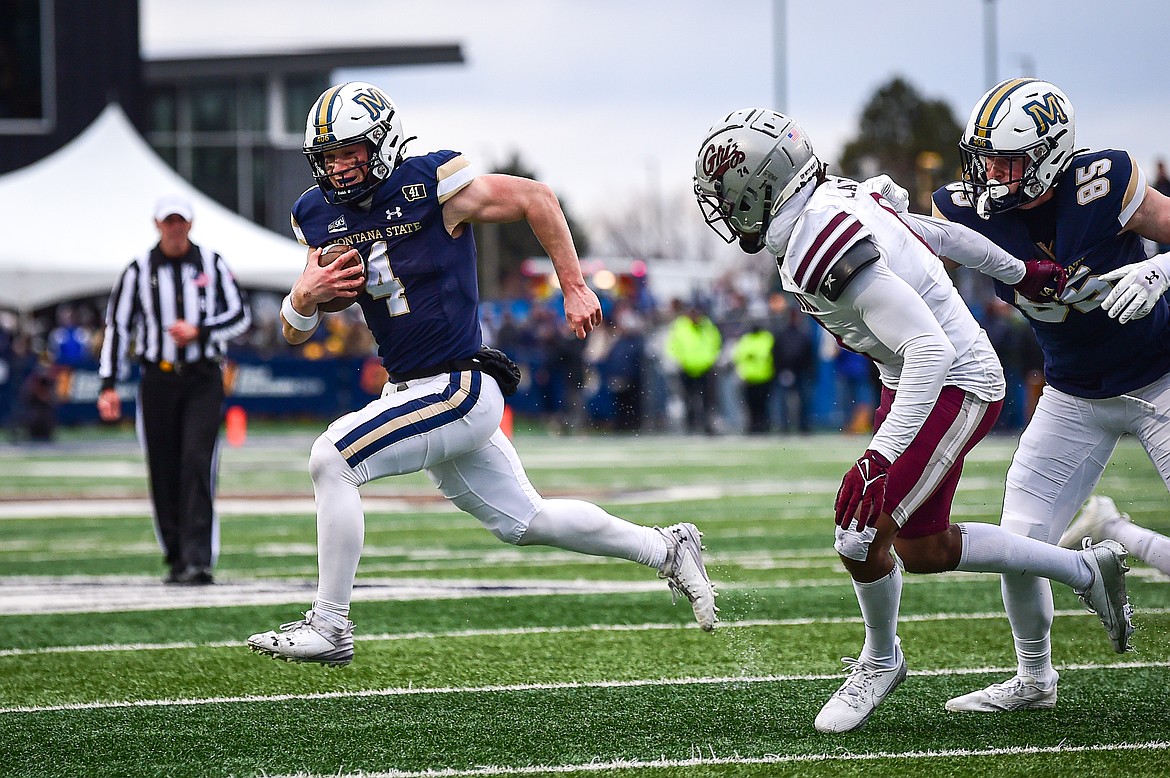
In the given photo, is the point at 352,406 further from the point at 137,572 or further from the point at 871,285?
the point at 871,285

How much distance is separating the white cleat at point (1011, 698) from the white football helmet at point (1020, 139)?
1.40 m

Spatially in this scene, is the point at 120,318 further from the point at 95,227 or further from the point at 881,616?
the point at 95,227

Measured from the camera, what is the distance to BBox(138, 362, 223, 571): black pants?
286 inches

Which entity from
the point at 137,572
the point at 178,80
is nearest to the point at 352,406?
the point at 137,572

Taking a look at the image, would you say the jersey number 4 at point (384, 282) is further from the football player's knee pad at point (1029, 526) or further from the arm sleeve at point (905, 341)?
the football player's knee pad at point (1029, 526)

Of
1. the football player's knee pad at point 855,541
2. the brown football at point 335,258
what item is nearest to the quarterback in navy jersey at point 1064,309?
the football player's knee pad at point 855,541

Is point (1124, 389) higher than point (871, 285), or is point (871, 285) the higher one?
point (871, 285)

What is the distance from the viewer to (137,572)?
768 cm

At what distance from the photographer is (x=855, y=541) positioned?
380 centimetres

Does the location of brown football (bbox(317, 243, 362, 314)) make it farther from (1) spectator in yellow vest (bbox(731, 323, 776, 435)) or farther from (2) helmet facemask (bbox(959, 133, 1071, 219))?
(1) spectator in yellow vest (bbox(731, 323, 776, 435))

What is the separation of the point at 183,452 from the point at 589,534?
11.4 feet

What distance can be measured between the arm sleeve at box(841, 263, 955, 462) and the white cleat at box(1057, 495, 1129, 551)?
1157 millimetres

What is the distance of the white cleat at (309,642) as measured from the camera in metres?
4.07

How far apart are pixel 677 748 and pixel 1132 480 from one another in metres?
9.27
